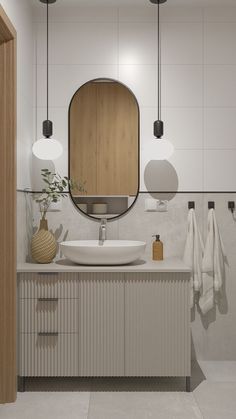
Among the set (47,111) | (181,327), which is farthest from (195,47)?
(181,327)

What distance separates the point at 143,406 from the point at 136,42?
2.31 metres

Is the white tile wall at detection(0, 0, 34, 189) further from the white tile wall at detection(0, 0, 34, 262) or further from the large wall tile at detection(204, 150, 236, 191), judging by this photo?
the large wall tile at detection(204, 150, 236, 191)

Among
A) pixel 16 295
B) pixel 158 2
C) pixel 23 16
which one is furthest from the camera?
pixel 158 2

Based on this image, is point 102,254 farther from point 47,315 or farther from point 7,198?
point 7,198

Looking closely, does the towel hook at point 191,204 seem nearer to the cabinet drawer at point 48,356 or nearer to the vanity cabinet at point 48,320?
the vanity cabinet at point 48,320

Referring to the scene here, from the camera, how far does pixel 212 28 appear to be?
317 cm

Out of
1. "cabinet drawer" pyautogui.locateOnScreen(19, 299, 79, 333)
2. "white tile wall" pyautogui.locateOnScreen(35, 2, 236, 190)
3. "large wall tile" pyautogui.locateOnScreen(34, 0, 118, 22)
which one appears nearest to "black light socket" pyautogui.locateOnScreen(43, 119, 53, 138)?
"white tile wall" pyautogui.locateOnScreen(35, 2, 236, 190)

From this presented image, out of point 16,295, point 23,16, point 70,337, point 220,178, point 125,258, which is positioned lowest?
point 70,337

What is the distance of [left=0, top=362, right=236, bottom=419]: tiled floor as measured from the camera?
7.88ft

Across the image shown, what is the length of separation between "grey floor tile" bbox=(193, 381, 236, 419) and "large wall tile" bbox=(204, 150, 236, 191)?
127 cm

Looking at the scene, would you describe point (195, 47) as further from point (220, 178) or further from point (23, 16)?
point (23, 16)

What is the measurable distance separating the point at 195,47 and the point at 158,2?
0.39m

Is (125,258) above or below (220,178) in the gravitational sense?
below

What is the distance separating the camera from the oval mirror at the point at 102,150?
10.4ft
